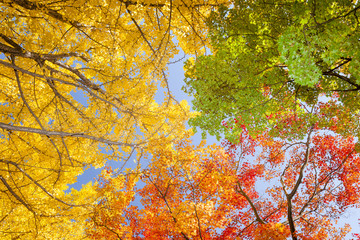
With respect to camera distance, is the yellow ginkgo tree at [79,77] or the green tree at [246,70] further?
the yellow ginkgo tree at [79,77]

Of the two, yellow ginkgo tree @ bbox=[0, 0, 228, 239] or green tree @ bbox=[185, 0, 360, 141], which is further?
yellow ginkgo tree @ bbox=[0, 0, 228, 239]

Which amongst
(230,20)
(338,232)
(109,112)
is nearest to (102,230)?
(109,112)

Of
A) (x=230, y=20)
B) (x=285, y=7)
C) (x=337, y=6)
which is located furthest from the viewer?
(x=230, y=20)

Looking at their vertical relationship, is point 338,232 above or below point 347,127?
below

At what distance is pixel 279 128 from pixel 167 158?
4.40 meters

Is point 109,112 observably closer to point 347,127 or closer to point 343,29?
point 343,29

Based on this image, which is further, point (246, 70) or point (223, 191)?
point (223, 191)

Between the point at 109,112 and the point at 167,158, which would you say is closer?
the point at 109,112

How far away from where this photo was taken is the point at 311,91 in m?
4.41

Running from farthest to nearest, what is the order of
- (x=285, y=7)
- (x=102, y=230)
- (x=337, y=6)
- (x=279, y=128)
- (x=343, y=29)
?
(x=102, y=230) → (x=279, y=128) → (x=285, y=7) → (x=337, y=6) → (x=343, y=29)

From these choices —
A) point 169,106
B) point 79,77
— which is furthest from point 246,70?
point 79,77

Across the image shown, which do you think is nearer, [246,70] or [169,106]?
[246,70]

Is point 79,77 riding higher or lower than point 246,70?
higher

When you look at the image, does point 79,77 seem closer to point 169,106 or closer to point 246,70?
point 169,106
